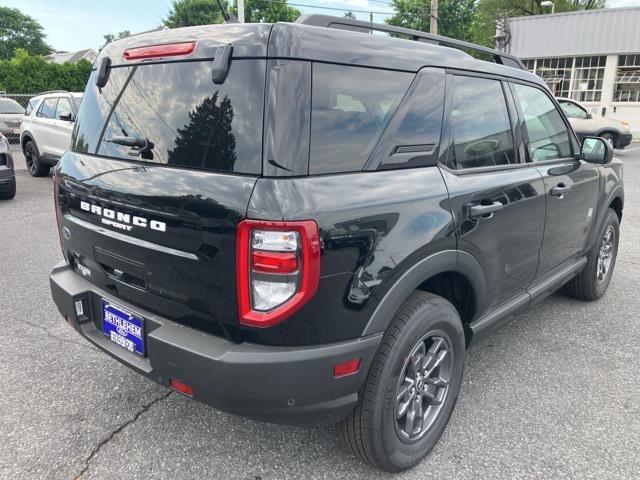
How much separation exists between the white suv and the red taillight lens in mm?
8816

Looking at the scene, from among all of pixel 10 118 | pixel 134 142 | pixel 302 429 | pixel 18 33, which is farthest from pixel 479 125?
pixel 18 33

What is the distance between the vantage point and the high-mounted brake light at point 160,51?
208cm

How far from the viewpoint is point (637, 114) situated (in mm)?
23656

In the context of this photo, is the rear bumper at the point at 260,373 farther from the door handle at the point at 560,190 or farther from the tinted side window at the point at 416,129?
the door handle at the point at 560,190

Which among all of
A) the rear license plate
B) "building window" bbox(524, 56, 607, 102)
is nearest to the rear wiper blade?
the rear license plate

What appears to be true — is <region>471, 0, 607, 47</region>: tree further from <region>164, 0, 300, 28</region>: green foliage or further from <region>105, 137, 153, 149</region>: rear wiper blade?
<region>105, 137, 153, 149</region>: rear wiper blade

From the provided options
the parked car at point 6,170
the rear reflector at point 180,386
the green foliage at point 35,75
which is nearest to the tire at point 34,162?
the parked car at point 6,170

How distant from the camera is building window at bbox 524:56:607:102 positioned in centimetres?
2408

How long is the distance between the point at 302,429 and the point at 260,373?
3.09ft

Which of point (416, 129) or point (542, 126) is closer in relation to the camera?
point (416, 129)

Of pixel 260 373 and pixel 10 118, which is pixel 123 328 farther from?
pixel 10 118

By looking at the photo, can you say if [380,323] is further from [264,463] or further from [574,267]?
[574,267]

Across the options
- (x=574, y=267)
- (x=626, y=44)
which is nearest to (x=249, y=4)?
(x=626, y=44)

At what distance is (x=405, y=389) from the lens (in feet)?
7.39
